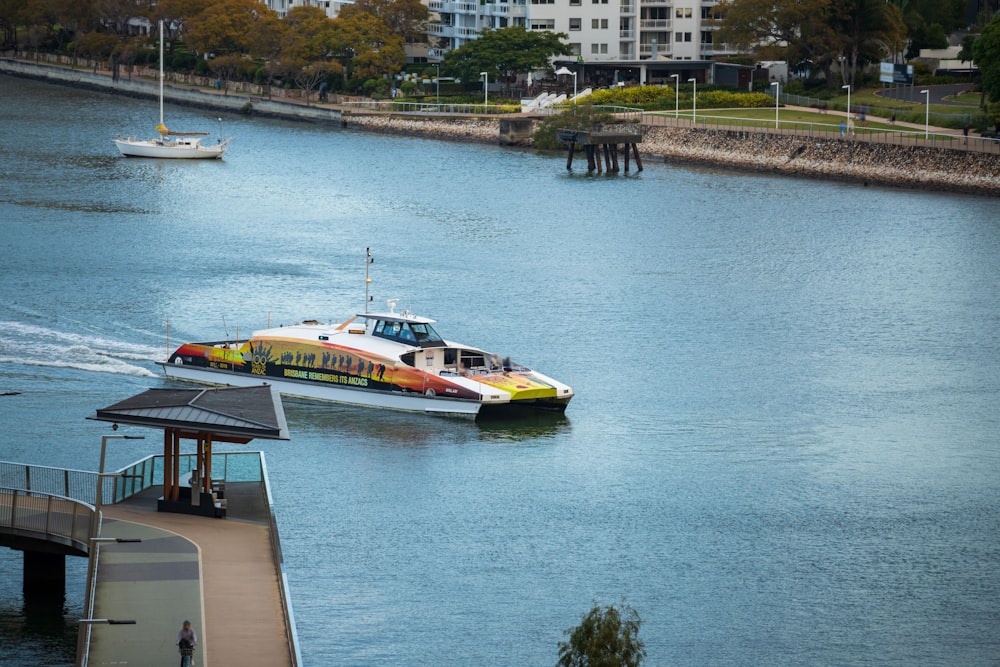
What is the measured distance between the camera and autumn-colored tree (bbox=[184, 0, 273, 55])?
173375 mm

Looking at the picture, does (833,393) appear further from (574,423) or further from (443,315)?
(443,315)

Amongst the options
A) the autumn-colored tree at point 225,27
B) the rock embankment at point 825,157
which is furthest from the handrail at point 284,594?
the autumn-colored tree at point 225,27

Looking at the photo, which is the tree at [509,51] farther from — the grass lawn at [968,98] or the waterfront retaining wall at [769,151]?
the grass lawn at [968,98]

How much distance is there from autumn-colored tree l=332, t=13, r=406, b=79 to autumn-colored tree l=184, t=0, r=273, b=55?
12.2 meters

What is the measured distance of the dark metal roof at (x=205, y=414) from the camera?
1303 inches

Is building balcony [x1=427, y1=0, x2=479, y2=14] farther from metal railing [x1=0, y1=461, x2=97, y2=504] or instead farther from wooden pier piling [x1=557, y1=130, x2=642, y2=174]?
metal railing [x1=0, y1=461, x2=97, y2=504]

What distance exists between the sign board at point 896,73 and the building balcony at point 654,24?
29249 mm

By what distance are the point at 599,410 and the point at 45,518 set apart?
23.4 meters

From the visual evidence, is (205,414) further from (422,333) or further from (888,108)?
(888,108)

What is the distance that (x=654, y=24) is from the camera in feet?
517

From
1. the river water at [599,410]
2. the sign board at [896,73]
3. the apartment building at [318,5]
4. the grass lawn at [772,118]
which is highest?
the apartment building at [318,5]

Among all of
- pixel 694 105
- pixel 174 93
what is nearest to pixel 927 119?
pixel 694 105

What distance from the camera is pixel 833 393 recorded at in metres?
56.4

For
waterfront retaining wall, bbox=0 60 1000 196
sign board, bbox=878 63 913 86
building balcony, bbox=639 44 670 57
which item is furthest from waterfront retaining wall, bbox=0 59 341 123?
sign board, bbox=878 63 913 86
